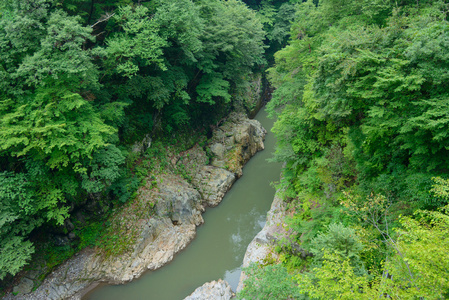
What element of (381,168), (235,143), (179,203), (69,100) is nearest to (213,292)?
(179,203)

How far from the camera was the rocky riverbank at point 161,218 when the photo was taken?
1026 centimetres

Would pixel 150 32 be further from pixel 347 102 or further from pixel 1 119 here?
pixel 347 102

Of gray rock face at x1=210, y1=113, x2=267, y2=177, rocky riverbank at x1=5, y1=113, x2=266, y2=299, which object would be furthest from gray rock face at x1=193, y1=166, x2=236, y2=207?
gray rock face at x1=210, y1=113, x2=267, y2=177

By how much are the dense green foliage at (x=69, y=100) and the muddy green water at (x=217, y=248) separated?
3.74 metres

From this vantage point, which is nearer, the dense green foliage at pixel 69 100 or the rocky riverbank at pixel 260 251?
the dense green foliage at pixel 69 100

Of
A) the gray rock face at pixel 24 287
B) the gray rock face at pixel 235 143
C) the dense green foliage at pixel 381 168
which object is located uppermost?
the dense green foliage at pixel 381 168

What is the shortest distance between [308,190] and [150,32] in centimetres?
932

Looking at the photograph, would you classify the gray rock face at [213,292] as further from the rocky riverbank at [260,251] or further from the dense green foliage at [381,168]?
the dense green foliage at [381,168]

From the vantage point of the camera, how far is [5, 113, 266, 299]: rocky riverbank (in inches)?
404

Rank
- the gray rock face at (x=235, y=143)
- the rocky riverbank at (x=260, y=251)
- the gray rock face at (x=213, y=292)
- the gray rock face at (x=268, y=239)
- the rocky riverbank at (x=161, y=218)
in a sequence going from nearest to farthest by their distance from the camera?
1. the gray rock face at (x=213, y=292)
2. the rocky riverbank at (x=260, y=251)
3. the rocky riverbank at (x=161, y=218)
4. the gray rock face at (x=268, y=239)
5. the gray rock face at (x=235, y=143)

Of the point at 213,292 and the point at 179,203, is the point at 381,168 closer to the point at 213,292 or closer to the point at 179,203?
the point at 213,292

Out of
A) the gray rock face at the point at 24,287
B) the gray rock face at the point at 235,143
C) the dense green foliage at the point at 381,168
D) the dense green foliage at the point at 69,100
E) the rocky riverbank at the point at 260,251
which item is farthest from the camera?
the gray rock face at the point at 235,143

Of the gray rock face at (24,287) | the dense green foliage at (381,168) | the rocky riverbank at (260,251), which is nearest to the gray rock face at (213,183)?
the rocky riverbank at (260,251)

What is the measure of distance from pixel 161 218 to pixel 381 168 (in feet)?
30.9
